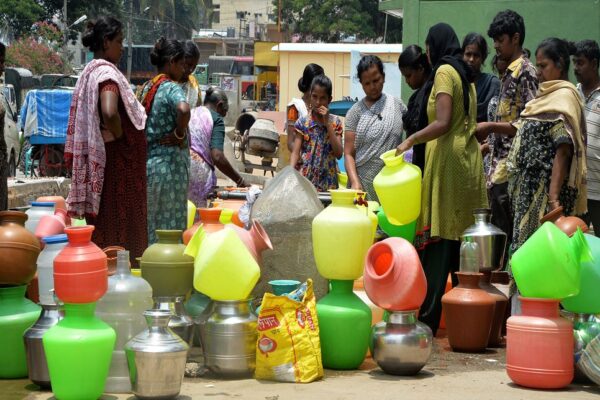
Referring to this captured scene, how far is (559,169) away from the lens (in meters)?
5.27

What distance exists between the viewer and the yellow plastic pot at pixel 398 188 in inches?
212

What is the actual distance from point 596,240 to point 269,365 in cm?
164

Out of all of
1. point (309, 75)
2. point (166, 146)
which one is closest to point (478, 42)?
point (309, 75)

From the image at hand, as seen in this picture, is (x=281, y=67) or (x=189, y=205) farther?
(x=281, y=67)

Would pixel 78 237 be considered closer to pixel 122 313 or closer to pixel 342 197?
pixel 122 313

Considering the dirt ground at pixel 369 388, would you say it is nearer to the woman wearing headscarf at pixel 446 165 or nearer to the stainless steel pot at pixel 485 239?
the stainless steel pot at pixel 485 239

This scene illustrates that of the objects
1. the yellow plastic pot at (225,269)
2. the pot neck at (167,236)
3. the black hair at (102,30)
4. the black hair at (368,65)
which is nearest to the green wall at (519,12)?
the black hair at (368,65)

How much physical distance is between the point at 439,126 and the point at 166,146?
1738 mm

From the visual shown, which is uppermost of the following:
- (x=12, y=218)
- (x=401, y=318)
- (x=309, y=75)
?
(x=309, y=75)

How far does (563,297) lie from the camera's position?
14.6 ft

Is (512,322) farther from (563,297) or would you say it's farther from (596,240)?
(596,240)

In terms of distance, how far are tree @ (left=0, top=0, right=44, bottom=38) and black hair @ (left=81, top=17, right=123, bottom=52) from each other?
52906 mm

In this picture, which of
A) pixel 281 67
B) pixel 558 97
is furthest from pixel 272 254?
pixel 281 67

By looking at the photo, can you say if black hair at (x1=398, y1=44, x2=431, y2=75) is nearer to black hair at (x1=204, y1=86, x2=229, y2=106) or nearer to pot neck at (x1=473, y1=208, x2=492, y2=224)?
pot neck at (x1=473, y1=208, x2=492, y2=224)
